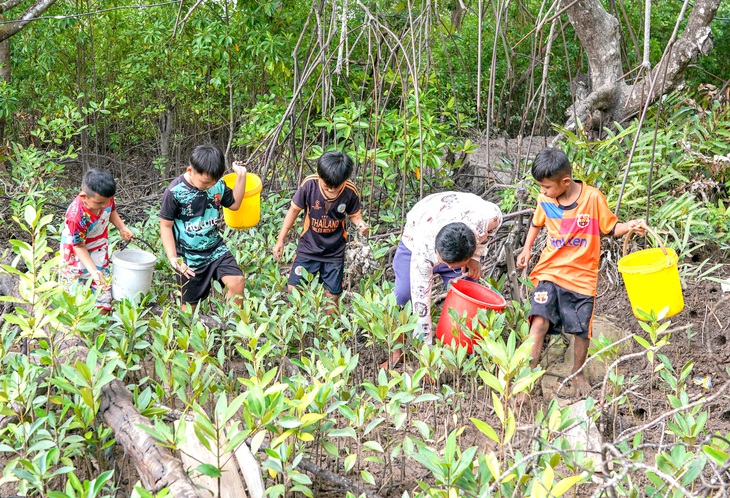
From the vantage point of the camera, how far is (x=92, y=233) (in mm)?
3582

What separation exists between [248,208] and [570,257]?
1.63 metres

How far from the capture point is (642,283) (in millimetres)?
2830

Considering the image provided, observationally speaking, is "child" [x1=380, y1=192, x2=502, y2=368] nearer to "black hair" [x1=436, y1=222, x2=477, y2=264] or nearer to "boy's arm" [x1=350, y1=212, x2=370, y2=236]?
"black hair" [x1=436, y1=222, x2=477, y2=264]

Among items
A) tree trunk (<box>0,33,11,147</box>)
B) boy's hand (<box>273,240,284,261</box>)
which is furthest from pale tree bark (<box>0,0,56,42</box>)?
boy's hand (<box>273,240,284,261</box>)

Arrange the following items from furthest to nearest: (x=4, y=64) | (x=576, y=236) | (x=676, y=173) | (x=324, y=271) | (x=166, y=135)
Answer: (x=166, y=135), (x=4, y=64), (x=676, y=173), (x=324, y=271), (x=576, y=236)

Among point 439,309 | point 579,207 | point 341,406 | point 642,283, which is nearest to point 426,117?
point 439,309

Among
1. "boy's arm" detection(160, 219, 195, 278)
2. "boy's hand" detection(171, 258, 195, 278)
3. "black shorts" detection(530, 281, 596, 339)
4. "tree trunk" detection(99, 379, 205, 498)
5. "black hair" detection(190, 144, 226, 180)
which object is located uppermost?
"black hair" detection(190, 144, 226, 180)

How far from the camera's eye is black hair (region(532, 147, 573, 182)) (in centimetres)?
297

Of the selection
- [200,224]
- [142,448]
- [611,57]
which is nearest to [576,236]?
[200,224]

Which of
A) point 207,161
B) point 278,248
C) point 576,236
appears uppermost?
point 207,161

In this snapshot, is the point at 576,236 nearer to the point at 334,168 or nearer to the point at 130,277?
the point at 334,168

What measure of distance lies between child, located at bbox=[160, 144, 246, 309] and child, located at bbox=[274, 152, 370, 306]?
280mm

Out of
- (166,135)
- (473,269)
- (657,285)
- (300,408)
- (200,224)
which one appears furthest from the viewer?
(166,135)

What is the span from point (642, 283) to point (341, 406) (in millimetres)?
1433
